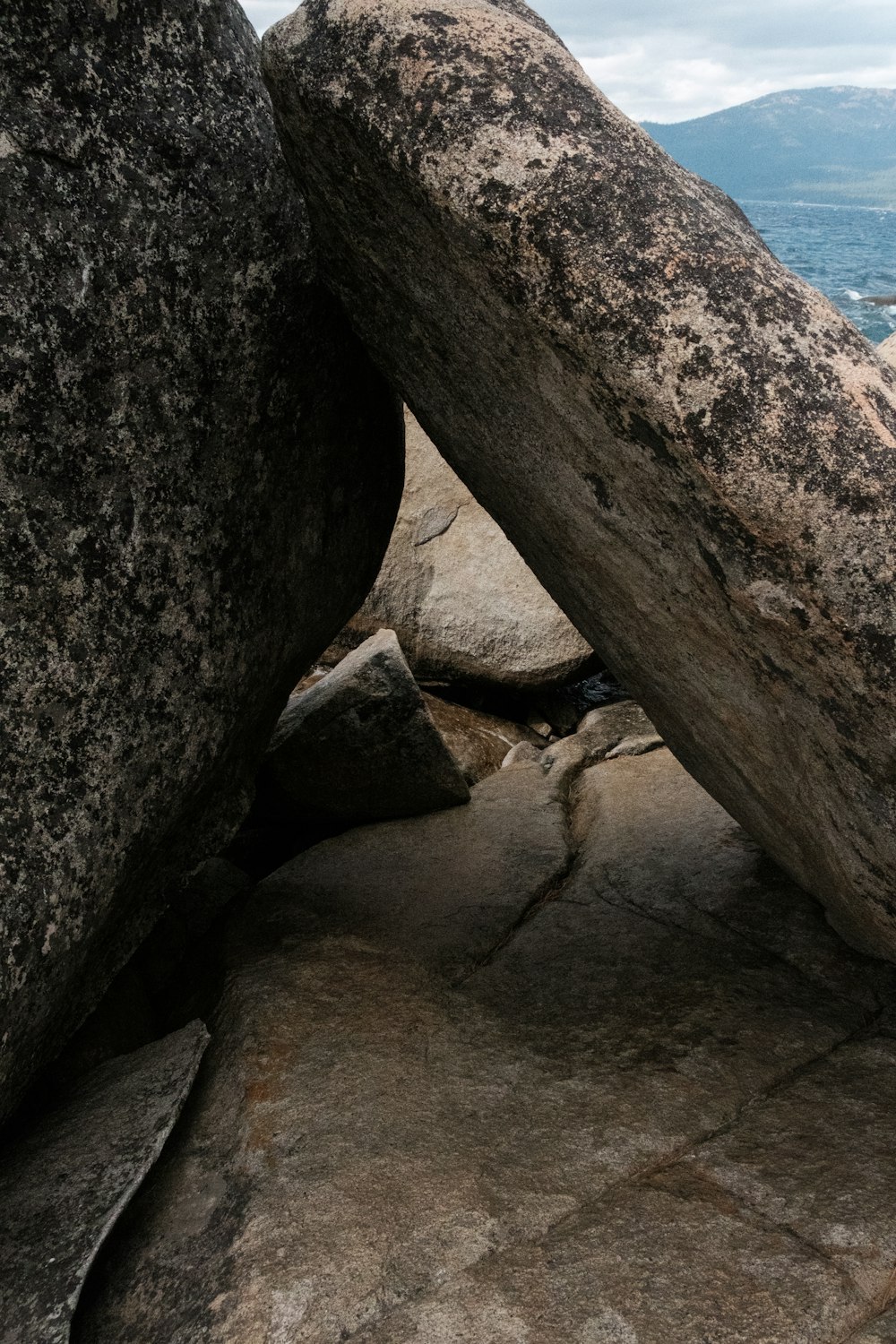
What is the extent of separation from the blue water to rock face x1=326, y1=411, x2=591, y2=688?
16.9ft

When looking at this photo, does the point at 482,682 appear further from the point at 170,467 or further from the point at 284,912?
the point at 170,467

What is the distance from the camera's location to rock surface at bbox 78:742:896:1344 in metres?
1.88

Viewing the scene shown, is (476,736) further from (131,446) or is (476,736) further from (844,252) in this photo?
(844,252)

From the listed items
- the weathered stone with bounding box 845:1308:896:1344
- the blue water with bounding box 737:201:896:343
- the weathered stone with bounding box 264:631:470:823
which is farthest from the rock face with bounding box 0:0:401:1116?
the blue water with bounding box 737:201:896:343

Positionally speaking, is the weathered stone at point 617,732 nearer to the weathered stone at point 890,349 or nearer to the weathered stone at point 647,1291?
the weathered stone at point 890,349

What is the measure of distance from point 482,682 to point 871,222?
383ft

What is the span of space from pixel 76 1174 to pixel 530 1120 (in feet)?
2.83

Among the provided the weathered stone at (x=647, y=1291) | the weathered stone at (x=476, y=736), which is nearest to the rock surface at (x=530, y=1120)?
the weathered stone at (x=647, y=1291)

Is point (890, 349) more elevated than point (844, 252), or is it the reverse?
point (890, 349)

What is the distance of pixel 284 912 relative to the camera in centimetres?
325

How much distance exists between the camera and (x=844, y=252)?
66.1m

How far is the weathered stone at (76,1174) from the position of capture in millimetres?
1962

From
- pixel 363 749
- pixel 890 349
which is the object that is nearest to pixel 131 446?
pixel 363 749

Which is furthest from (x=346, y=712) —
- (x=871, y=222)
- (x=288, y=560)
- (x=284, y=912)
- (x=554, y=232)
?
(x=871, y=222)
